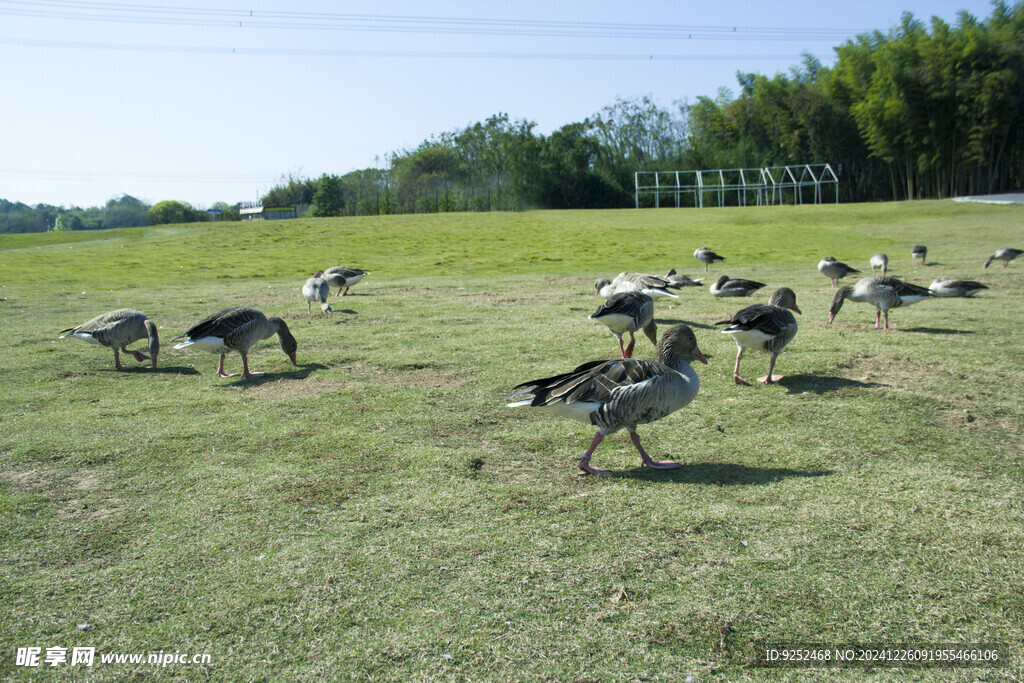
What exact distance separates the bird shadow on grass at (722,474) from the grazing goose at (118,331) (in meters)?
6.94

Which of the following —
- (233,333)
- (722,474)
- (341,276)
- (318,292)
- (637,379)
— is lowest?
(722,474)

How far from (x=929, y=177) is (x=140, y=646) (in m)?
62.3

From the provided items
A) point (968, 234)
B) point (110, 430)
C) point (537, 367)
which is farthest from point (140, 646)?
point (968, 234)

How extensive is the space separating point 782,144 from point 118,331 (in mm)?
61186

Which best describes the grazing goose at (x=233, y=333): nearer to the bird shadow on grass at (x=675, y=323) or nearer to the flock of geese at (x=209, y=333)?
the flock of geese at (x=209, y=333)

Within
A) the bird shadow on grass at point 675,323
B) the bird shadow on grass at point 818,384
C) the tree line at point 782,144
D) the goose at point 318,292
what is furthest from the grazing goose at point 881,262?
the tree line at point 782,144

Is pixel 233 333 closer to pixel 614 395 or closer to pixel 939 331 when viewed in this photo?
pixel 614 395

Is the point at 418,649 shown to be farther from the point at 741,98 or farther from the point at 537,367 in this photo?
the point at 741,98

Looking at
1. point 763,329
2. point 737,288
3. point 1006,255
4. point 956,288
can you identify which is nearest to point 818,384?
point 763,329

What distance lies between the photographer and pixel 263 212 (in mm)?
78625

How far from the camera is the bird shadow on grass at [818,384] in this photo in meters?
7.27

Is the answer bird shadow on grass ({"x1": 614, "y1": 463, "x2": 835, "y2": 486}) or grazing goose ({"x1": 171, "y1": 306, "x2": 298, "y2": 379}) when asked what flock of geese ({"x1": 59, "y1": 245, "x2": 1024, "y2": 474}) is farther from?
bird shadow on grass ({"x1": 614, "y1": 463, "x2": 835, "y2": 486})

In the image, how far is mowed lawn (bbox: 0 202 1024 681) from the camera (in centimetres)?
332

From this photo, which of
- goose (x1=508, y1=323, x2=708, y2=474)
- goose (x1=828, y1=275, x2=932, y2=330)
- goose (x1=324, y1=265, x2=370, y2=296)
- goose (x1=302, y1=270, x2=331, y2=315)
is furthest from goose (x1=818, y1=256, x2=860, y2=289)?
goose (x1=508, y1=323, x2=708, y2=474)
